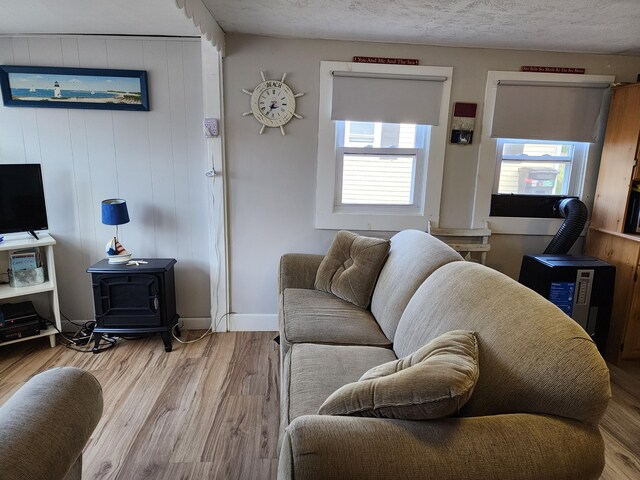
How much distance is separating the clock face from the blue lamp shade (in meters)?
1.12

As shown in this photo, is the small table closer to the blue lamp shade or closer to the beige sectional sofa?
the blue lamp shade

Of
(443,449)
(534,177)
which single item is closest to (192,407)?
(443,449)

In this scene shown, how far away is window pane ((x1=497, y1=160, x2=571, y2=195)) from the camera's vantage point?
10.3 ft

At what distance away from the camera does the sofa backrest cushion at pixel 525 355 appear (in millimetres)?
1058

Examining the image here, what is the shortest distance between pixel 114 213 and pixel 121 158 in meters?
0.47

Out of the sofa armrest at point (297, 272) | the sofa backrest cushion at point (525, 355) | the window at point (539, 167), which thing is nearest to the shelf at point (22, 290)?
the sofa armrest at point (297, 272)

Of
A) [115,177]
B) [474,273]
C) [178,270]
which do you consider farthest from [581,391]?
[115,177]

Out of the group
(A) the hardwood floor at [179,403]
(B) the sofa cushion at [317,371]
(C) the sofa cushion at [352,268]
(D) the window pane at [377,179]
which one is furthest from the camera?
(D) the window pane at [377,179]

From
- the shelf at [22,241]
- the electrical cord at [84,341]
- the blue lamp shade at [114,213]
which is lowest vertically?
the electrical cord at [84,341]

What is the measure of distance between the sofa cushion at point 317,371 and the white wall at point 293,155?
1290 mm

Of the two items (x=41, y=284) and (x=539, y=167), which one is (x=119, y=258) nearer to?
(x=41, y=284)

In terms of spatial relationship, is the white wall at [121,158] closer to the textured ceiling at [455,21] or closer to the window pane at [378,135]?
the textured ceiling at [455,21]

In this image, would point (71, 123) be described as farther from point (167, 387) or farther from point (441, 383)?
point (441, 383)

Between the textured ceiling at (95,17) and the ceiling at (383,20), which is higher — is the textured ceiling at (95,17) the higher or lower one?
the lower one
